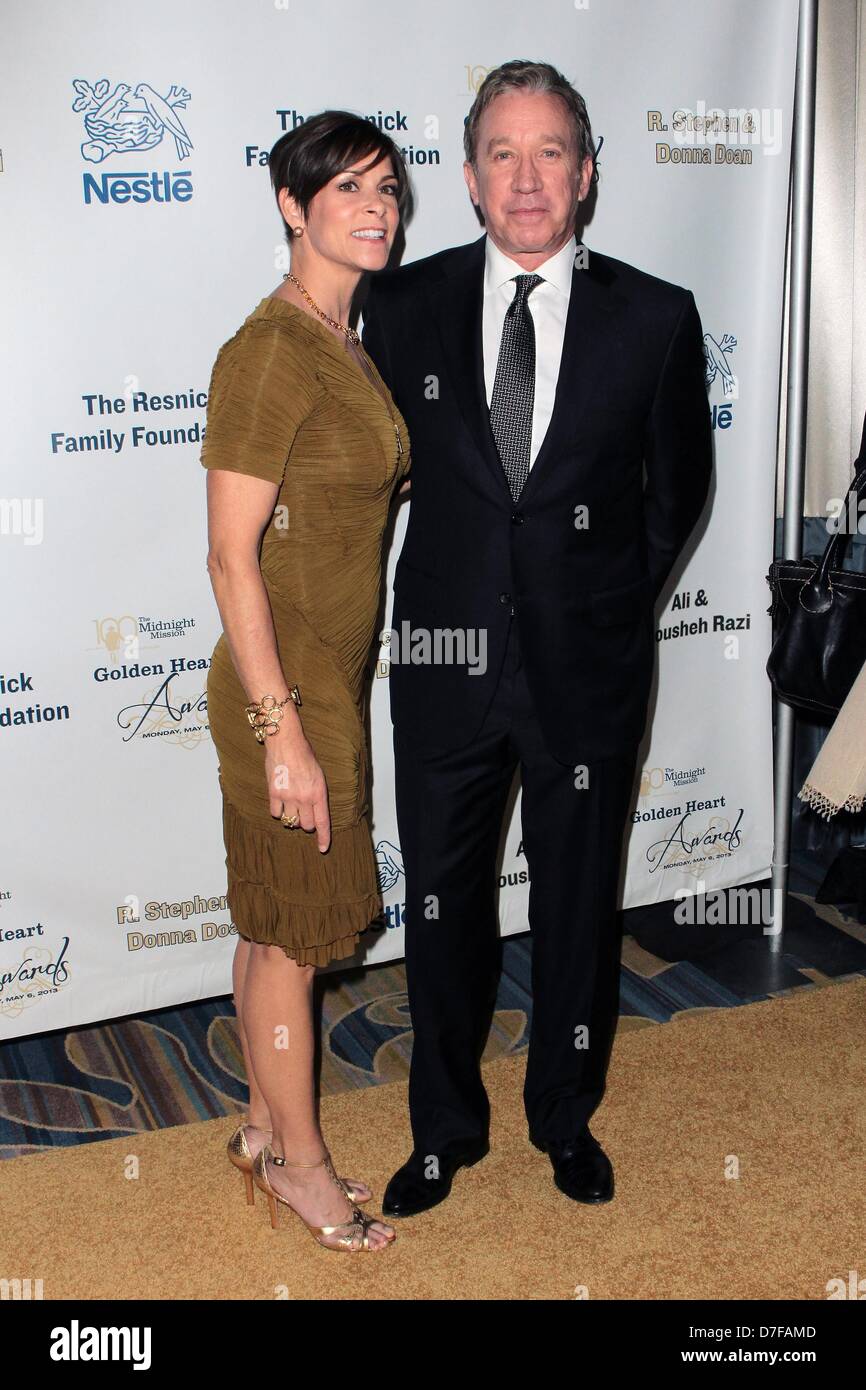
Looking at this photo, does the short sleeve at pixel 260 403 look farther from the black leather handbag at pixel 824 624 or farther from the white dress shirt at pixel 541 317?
the black leather handbag at pixel 824 624

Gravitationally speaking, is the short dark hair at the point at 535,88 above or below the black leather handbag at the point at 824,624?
above

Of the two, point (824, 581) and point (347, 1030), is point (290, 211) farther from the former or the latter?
point (347, 1030)

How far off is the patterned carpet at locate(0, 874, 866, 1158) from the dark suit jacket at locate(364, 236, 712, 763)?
1052 mm

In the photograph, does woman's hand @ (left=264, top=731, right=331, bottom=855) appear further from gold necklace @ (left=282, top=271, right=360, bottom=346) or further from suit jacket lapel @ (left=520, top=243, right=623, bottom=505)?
gold necklace @ (left=282, top=271, right=360, bottom=346)

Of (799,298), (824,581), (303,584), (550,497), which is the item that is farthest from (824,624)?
(303,584)

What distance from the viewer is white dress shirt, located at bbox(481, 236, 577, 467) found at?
2.48 m

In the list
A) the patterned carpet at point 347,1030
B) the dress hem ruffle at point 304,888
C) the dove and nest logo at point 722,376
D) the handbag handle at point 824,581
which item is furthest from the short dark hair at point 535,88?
the patterned carpet at point 347,1030

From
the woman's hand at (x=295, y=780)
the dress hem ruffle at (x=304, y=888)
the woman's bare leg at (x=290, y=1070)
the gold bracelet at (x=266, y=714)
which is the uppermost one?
the gold bracelet at (x=266, y=714)

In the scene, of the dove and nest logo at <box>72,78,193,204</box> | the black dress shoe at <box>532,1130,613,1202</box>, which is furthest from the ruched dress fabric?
the dove and nest logo at <box>72,78,193,204</box>

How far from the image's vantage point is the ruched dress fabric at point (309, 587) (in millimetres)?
2217

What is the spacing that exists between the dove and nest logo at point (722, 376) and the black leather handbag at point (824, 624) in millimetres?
339

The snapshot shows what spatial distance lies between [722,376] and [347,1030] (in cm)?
183

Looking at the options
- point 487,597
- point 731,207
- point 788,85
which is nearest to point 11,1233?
point 487,597

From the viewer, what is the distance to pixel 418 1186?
2.67 metres
